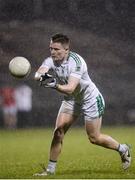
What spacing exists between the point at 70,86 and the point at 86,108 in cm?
63

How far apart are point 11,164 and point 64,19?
5.28 metres

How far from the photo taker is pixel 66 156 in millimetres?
13859

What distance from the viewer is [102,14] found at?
54.6 ft

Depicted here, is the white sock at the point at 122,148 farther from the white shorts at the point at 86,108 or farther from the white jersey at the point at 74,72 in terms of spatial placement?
the white jersey at the point at 74,72

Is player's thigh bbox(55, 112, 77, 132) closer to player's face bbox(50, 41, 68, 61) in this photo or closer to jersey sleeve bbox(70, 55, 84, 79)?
jersey sleeve bbox(70, 55, 84, 79)

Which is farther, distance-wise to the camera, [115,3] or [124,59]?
[124,59]

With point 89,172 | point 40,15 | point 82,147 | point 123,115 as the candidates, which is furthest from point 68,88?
point 123,115

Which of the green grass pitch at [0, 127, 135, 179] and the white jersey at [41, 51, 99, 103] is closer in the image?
the white jersey at [41, 51, 99, 103]

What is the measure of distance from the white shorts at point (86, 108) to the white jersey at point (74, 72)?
0.06 m

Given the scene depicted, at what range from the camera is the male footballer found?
10039mm

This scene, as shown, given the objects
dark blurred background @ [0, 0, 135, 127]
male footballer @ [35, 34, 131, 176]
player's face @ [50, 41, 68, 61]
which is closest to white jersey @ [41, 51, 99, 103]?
male footballer @ [35, 34, 131, 176]

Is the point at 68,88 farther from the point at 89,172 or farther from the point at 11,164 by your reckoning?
the point at 11,164

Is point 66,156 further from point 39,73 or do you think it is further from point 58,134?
point 39,73

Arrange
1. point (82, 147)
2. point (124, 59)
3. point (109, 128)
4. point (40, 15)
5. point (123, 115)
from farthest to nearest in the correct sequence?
point (123, 115)
point (109, 128)
point (124, 59)
point (40, 15)
point (82, 147)
